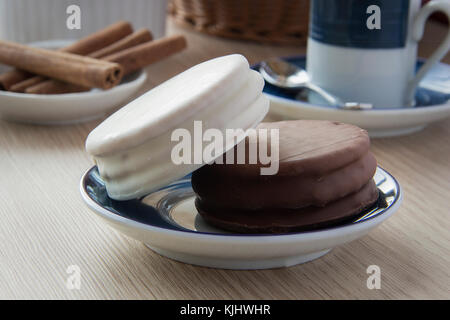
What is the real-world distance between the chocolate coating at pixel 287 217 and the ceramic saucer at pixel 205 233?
0.01 metres

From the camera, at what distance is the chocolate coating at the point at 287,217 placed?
1.69 ft

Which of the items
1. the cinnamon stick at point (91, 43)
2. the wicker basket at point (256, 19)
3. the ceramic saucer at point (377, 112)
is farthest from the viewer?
the wicker basket at point (256, 19)

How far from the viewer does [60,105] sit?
844 mm

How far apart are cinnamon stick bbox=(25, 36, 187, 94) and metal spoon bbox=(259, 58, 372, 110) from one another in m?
0.15

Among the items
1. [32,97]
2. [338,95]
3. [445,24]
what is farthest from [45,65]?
[445,24]

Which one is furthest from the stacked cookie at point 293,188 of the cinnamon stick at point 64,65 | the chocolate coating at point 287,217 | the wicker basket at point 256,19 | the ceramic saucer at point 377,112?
the wicker basket at point 256,19

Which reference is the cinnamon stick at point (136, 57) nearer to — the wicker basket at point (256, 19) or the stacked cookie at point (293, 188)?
the wicker basket at point (256, 19)

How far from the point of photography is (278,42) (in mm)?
1236

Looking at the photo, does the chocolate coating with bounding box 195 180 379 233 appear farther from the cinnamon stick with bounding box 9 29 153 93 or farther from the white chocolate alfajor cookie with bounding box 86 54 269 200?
the cinnamon stick with bounding box 9 29 153 93

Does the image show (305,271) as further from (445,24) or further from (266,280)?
(445,24)

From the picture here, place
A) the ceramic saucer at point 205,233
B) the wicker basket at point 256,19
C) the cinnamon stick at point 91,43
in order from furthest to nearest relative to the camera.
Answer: the wicker basket at point 256,19, the cinnamon stick at point 91,43, the ceramic saucer at point 205,233

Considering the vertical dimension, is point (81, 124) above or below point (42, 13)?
below

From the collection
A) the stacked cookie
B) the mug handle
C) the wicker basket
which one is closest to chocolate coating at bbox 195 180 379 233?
the stacked cookie

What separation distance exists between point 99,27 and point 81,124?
277mm
